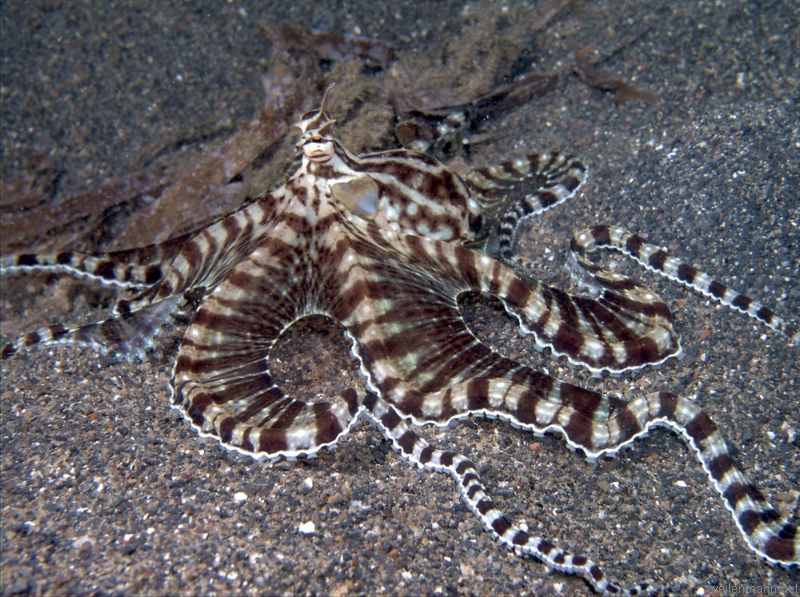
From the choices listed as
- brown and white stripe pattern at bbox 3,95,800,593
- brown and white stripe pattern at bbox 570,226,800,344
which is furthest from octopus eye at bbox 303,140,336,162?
brown and white stripe pattern at bbox 570,226,800,344

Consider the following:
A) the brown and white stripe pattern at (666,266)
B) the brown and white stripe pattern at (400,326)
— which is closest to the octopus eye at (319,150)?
the brown and white stripe pattern at (400,326)

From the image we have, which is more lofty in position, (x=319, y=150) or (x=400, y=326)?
(x=319, y=150)

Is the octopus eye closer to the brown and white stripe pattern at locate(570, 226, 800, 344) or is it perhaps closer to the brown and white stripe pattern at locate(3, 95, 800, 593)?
the brown and white stripe pattern at locate(3, 95, 800, 593)

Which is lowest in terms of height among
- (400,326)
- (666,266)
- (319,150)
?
(400,326)

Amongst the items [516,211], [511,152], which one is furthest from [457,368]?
[511,152]

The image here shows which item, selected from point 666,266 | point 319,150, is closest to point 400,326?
point 319,150

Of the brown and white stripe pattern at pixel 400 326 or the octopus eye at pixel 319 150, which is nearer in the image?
the brown and white stripe pattern at pixel 400 326

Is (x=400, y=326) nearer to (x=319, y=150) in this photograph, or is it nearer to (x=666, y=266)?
(x=319, y=150)

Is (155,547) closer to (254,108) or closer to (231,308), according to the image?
(231,308)

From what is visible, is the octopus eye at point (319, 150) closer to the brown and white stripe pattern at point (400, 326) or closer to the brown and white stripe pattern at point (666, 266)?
the brown and white stripe pattern at point (400, 326)
